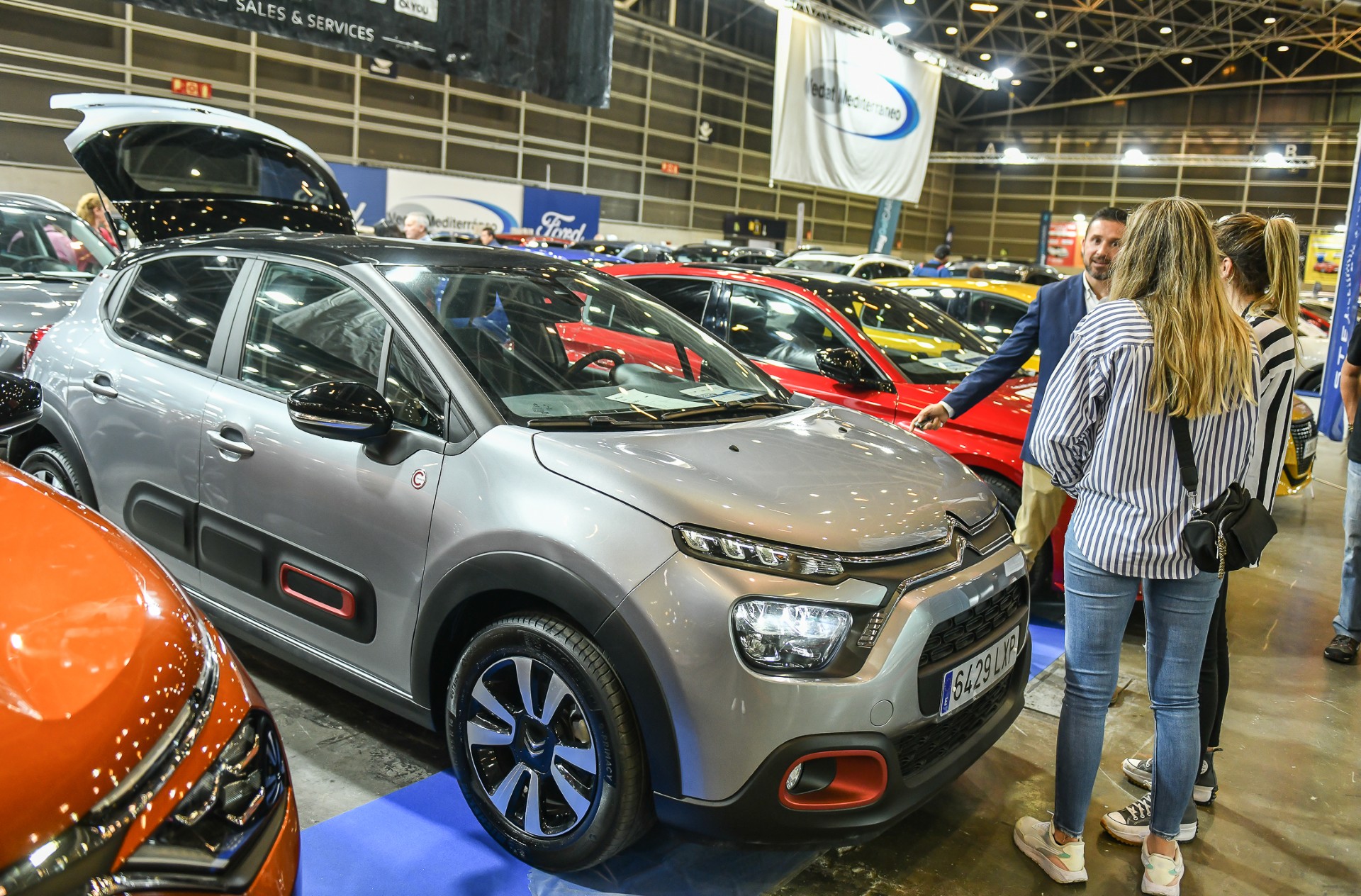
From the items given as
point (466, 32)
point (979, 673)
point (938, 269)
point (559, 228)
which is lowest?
point (979, 673)

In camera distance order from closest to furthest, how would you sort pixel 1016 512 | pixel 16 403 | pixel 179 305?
pixel 16 403 → pixel 179 305 → pixel 1016 512

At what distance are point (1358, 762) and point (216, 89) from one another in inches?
→ 802

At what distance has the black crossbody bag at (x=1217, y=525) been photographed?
2180 mm

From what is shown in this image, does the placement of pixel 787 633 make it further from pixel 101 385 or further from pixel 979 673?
pixel 101 385

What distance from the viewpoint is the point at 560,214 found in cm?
2303

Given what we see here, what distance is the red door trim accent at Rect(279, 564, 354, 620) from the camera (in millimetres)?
2562

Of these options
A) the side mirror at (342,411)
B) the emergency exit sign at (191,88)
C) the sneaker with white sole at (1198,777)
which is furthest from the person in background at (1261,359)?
the emergency exit sign at (191,88)

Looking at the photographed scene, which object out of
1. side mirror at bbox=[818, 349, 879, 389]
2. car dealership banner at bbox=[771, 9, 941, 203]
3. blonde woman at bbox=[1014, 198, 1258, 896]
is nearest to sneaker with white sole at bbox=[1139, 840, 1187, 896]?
blonde woman at bbox=[1014, 198, 1258, 896]

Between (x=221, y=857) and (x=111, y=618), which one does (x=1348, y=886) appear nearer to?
(x=221, y=857)

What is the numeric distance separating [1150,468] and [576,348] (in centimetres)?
157

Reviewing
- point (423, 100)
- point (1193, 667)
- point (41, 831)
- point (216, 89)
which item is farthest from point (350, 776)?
point (423, 100)

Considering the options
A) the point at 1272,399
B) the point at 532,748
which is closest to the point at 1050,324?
the point at 1272,399

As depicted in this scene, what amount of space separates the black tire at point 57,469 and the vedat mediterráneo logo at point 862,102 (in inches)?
616

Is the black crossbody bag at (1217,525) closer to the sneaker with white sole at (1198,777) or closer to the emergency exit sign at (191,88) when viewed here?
the sneaker with white sole at (1198,777)
